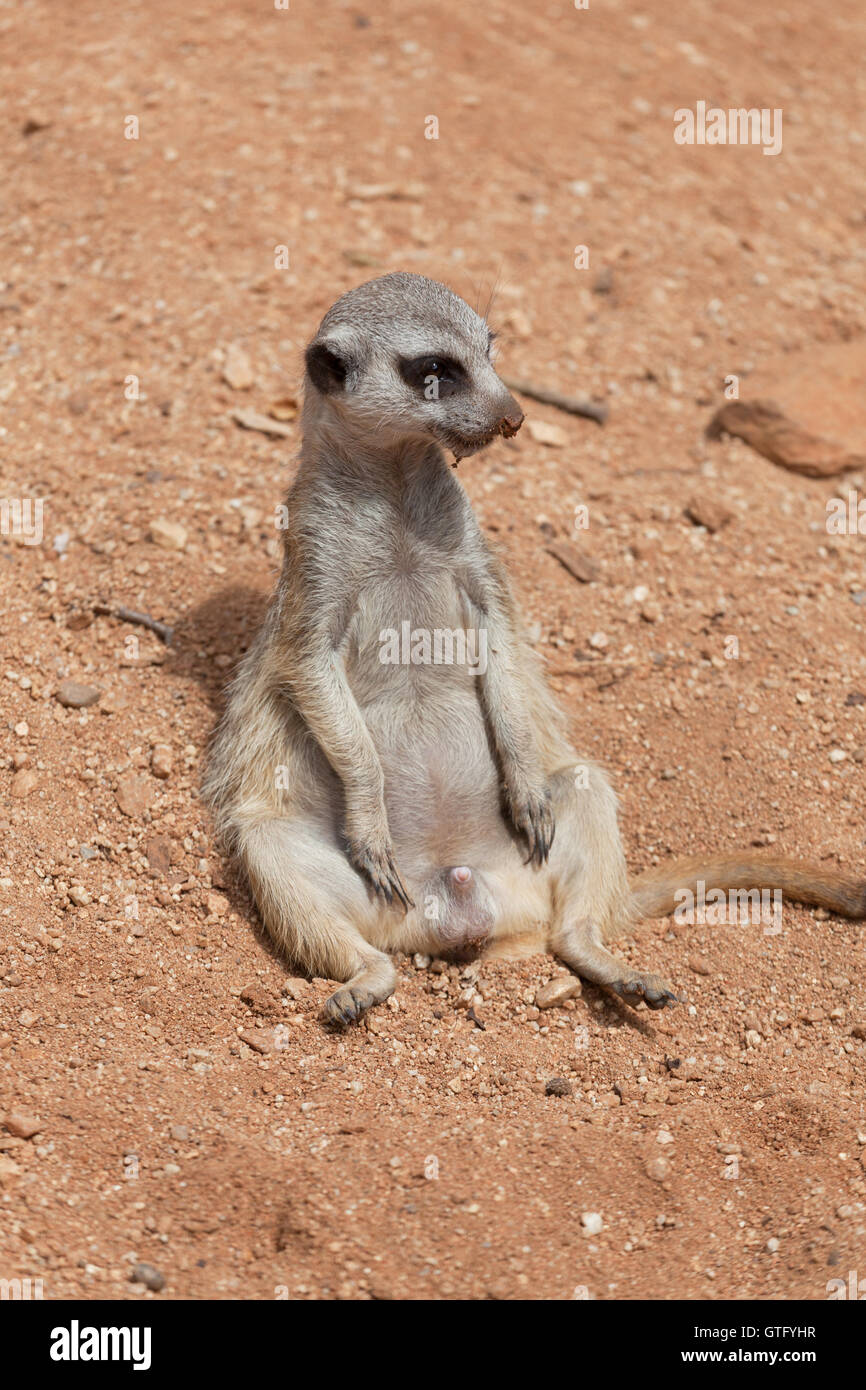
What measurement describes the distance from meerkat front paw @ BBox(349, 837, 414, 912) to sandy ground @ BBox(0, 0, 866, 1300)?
265 mm

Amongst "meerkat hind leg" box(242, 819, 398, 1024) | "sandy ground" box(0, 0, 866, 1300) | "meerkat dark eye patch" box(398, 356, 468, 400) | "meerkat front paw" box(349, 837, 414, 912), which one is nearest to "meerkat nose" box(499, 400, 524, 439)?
"meerkat dark eye patch" box(398, 356, 468, 400)

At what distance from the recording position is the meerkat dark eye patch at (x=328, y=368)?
3.89 m

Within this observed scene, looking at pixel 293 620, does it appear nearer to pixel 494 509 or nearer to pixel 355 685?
pixel 355 685

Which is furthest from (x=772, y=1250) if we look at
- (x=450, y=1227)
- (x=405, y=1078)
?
(x=405, y=1078)

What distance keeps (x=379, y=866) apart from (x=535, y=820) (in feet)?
1.82

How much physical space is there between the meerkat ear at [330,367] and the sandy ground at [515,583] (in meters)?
0.64

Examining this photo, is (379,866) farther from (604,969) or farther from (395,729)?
(604,969)

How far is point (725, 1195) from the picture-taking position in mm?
3404

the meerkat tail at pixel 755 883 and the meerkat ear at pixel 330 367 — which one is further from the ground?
the meerkat ear at pixel 330 367

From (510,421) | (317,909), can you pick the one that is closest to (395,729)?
(317,909)

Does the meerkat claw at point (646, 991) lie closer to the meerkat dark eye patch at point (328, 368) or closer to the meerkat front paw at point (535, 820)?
the meerkat front paw at point (535, 820)

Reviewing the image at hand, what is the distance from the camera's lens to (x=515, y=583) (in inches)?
214

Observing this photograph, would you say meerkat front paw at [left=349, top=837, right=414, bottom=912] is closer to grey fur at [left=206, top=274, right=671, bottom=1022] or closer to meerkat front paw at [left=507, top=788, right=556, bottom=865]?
grey fur at [left=206, top=274, right=671, bottom=1022]

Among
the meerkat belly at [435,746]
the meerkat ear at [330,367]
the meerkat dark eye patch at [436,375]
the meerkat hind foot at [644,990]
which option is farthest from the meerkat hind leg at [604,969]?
the meerkat ear at [330,367]
